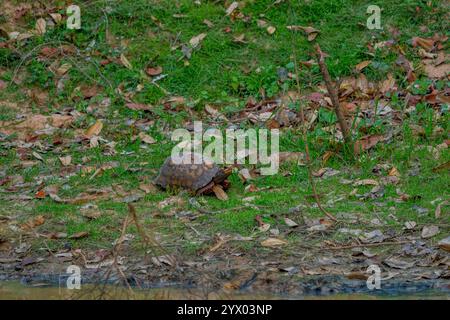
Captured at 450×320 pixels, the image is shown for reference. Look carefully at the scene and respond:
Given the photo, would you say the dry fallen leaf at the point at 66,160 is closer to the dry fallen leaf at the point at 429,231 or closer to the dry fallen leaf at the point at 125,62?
the dry fallen leaf at the point at 125,62

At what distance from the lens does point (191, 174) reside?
7.22m

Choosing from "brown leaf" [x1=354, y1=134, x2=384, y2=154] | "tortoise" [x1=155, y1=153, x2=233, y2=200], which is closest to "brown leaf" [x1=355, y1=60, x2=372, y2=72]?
"brown leaf" [x1=354, y1=134, x2=384, y2=154]

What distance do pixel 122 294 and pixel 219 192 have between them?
1.61 m

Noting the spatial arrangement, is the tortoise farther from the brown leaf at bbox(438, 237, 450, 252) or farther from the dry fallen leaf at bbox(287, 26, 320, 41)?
the dry fallen leaf at bbox(287, 26, 320, 41)

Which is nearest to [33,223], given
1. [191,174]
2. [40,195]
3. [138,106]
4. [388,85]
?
[40,195]

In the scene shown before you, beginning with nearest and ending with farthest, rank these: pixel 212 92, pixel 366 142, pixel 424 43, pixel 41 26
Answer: pixel 366 142
pixel 212 92
pixel 424 43
pixel 41 26

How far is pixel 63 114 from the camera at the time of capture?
889cm

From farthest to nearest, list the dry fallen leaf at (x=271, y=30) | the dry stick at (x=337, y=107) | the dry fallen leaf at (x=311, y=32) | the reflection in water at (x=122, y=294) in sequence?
the dry fallen leaf at (x=271, y=30)
the dry fallen leaf at (x=311, y=32)
the dry stick at (x=337, y=107)
the reflection in water at (x=122, y=294)

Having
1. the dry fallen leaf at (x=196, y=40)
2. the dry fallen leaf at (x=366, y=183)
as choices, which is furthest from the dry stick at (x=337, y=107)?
the dry fallen leaf at (x=196, y=40)

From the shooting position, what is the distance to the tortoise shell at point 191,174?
7.18m

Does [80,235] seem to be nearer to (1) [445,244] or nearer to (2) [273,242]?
(2) [273,242]

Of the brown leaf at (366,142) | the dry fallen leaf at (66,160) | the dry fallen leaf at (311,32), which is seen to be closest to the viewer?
the brown leaf at (366,142)

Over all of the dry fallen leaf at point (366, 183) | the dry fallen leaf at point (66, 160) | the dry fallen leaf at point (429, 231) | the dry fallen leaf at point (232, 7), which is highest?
the dry fallen leaf at point (232, 7)
